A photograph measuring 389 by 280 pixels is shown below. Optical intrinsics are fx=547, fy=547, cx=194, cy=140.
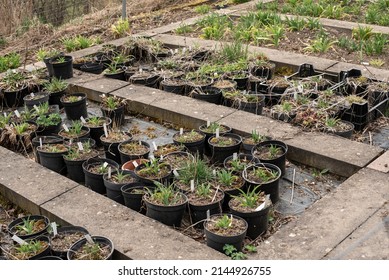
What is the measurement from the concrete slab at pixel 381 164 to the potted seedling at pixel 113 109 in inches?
96.1

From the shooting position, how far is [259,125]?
199 inches

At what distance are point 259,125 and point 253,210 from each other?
151 cm

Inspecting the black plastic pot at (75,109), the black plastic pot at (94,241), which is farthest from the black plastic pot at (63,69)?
the black plastic pot at (94,241)

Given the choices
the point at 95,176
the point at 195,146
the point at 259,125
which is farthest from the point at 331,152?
the point at 95,176

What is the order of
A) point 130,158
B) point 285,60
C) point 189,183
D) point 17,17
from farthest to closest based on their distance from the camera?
point 17,17 → point 285,60 → point 130,158 → point 189,183

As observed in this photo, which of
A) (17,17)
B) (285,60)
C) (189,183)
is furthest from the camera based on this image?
(17,17)

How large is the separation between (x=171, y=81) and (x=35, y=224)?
2.76 metres

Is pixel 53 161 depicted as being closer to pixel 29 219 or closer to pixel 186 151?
pixel 29 219

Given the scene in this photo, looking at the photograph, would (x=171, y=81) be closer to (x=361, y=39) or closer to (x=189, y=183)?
(x=189, y=183)

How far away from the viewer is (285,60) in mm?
6605

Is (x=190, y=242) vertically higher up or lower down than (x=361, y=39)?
lower down

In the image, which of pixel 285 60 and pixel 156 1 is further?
pixel 156 1

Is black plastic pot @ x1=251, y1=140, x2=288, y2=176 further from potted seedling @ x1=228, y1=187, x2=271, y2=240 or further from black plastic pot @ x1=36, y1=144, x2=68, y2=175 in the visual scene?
black plastic pot @ x1=36, y1=144, x2=68, y2=175
